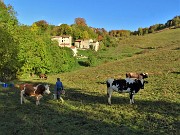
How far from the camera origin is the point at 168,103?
72.9ft

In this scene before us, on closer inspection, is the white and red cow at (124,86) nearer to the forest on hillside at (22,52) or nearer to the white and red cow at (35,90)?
the white and red cow at (35,90)

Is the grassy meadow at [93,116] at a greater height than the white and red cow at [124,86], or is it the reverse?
the white and red cow at [124,86]

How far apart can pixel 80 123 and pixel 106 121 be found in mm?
1563

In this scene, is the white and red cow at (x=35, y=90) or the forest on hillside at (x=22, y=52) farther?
the forest on hillside at (x=22, y=52)

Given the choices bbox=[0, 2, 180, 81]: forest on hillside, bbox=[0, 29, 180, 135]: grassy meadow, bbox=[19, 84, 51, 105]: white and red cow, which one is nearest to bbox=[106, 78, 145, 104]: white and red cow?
bbox=[0, 29, 180, 135]: grassy meadow

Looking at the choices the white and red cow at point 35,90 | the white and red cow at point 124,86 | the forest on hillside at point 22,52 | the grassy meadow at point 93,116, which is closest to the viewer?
the grassy meadow at point 93,116

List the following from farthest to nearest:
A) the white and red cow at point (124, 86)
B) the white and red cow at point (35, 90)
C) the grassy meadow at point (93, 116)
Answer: the white and red cow at point (124, 86) → the white and red cow at point (35, 90) → the grassy meadow at point (93, 116)

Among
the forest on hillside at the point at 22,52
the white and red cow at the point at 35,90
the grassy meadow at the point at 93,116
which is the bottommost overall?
the grassy meadow at the point at 93,116

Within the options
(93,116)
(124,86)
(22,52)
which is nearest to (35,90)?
(93,116)

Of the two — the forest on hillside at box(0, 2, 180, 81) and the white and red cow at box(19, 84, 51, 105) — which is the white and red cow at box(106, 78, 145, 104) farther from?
the forest on hillside at box(0, 2, 180, 81)

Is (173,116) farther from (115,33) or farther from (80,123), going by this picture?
(115,33)

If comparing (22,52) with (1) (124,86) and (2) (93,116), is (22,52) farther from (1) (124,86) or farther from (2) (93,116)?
(2) (93,116)

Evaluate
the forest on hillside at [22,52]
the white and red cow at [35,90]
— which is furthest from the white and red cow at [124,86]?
the forest on hillside at [22,52]

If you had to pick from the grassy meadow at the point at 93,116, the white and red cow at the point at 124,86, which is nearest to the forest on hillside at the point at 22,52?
the grassy meadow at the point at 93,116
